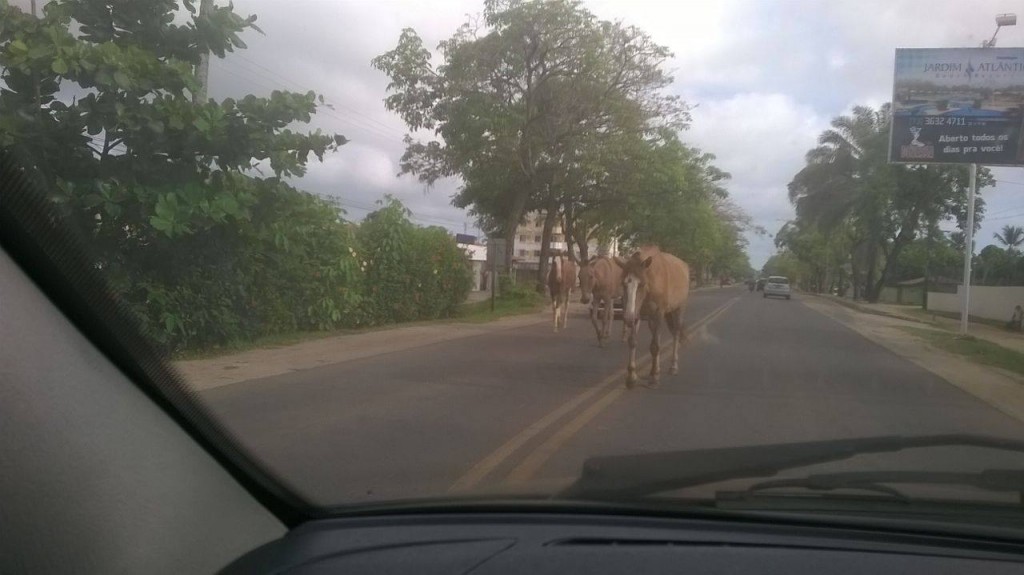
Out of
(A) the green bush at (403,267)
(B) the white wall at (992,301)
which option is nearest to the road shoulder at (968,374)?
(A) the green bush at (403,267)

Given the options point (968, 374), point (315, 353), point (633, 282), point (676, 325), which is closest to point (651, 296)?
point (633, 282)

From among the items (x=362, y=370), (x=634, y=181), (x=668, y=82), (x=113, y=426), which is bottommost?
(x=362, y=370)

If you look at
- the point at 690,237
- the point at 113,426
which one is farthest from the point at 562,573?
the point at 690,237

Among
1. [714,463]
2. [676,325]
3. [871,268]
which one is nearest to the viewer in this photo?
[714,463]

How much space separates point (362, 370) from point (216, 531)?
971 cm

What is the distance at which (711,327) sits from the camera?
78.0 feet

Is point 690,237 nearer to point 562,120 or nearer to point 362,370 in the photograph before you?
point 562,120

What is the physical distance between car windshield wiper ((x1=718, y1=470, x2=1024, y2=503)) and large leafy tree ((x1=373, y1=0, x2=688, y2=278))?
27784 millimetres

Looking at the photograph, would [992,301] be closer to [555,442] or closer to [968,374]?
[968,374]

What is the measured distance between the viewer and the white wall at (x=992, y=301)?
36.7 meters

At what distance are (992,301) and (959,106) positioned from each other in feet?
68.8

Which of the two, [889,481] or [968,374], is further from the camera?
[968,374]

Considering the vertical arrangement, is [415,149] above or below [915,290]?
above

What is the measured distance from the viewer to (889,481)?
→ 3648mm
